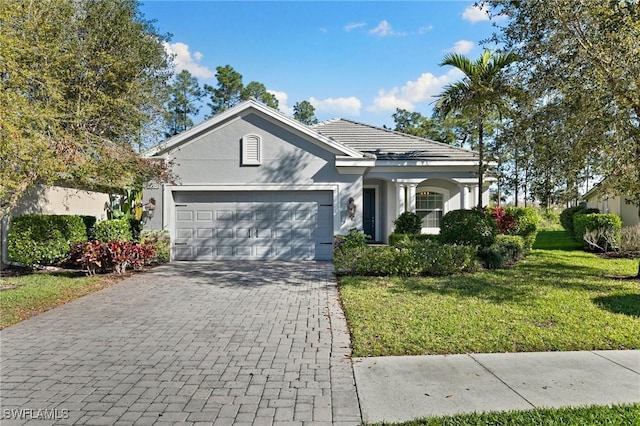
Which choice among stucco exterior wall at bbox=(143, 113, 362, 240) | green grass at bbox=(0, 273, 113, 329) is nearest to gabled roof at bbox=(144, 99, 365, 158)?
stucco exterior wall at bbox=(143, 113, 362, 240)

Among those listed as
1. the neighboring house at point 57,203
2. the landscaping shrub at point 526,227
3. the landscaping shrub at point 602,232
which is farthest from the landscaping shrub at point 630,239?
the neighboring house at point 57,203

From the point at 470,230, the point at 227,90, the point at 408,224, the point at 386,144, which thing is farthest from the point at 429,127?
the point at 470,230

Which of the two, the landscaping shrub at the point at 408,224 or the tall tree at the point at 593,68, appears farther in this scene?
the landscaping shrub at the point at 408,224

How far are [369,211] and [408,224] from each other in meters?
3.04

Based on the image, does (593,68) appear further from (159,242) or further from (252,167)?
(159,242)

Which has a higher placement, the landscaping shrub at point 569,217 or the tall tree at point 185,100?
the tall tree at point 185,100

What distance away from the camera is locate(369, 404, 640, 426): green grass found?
3.21 metres

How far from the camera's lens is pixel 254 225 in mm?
13539

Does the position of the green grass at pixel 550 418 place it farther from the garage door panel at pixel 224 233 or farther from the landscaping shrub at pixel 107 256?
the garage door panel at pixel 224 233

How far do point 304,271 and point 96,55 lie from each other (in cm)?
793

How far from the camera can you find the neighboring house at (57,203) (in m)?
11.1

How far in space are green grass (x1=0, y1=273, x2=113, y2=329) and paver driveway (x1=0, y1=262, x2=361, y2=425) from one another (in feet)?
1.36

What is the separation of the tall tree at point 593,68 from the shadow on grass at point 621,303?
2.61 meters

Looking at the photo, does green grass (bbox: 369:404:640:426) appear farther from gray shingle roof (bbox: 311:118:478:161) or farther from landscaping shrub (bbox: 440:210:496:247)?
gray shingle roof (bbox: 311:118:478:161)
